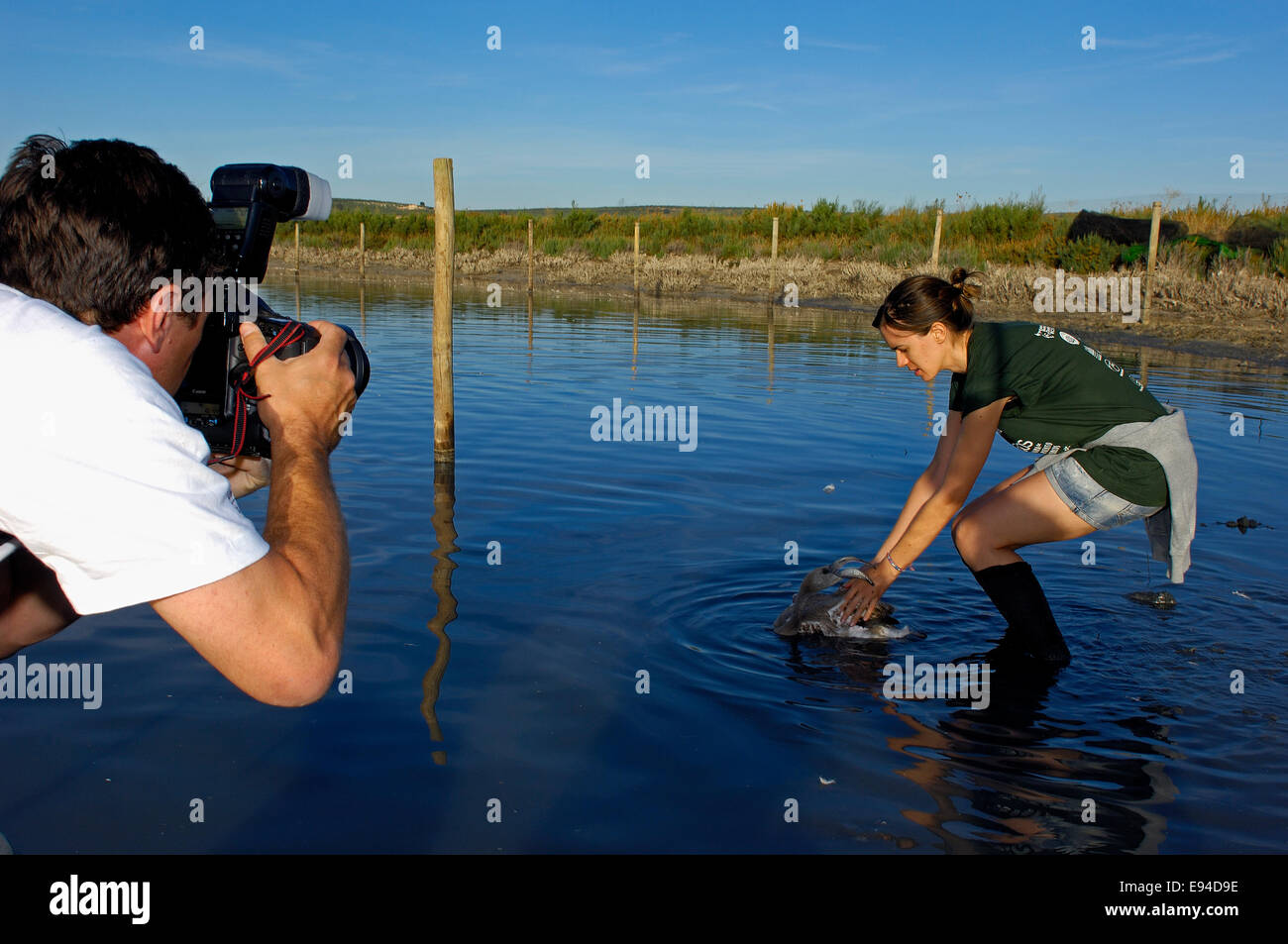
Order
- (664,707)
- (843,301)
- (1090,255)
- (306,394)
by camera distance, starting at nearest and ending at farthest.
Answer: (306,394) → (664,707) → (1090,255) → (843,301)

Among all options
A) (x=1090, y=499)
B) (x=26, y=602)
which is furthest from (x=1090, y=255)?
(x=26, y=602)

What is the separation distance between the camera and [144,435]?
1466 millimetres

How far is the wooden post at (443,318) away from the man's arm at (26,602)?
5349 mm

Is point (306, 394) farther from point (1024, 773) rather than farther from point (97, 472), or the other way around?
point (1024, 773)

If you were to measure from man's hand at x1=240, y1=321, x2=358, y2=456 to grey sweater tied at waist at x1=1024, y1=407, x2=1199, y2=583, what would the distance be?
→ 3425mm

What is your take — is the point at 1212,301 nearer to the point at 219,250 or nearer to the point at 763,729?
the point at 763,729

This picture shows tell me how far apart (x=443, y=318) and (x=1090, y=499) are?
4.79 meters

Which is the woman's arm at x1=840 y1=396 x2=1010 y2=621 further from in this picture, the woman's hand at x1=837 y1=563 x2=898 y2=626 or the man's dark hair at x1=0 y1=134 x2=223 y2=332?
the man's dark hair at x1=0 y1=134 x2=223 y2=332

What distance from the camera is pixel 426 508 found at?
6672 millimetres

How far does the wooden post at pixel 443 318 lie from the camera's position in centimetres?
746

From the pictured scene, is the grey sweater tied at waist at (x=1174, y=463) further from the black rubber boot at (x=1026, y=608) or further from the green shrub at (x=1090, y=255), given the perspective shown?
the green shrub at (x=1090, y=255)

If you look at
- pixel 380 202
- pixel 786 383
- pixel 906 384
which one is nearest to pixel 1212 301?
pixel 906 384
